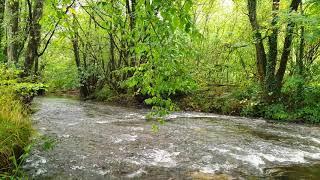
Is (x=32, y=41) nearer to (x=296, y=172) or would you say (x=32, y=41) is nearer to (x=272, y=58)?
(x=296, y=172)

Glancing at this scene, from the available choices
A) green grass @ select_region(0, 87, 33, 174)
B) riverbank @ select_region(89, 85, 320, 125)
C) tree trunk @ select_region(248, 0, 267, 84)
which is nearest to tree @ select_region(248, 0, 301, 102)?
tree trunk @ select_region(248, 0, 267, 84)

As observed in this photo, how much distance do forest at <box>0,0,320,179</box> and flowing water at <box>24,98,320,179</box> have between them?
88 centimetres

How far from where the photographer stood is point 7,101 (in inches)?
279

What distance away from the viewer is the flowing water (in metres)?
6.12

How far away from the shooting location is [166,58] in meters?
3.38

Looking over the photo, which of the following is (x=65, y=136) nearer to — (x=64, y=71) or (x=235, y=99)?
(x=235, y=99)

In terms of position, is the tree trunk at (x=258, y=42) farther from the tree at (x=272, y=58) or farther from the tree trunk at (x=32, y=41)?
the tree trunk at (x=32, y=41)

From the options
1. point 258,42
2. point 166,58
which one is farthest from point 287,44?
point 166,58

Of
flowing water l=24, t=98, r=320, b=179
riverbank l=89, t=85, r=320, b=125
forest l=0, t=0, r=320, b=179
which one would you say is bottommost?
flowing water l=24, t=98, r=320, b=179

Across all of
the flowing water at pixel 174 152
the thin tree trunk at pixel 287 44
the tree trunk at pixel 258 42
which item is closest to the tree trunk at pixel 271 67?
the thin tree trunk at pixel 287 44

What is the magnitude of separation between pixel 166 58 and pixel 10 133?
153 inches

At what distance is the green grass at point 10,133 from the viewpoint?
5336mm

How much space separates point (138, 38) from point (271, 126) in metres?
9.81

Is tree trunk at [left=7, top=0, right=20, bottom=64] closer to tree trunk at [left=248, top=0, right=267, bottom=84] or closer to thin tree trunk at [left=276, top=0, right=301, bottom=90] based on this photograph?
tree trunk at [left=248, top=0, right=267, bottom=84]
